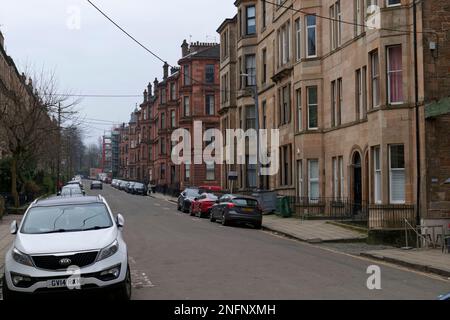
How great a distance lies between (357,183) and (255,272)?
16.1 m

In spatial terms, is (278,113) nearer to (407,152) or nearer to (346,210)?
(346,210)

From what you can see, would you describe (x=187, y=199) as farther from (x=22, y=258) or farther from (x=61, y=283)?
(x=61, y=283)

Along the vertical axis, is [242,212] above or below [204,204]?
below

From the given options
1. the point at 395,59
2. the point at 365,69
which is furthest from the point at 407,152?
the point at 365,69

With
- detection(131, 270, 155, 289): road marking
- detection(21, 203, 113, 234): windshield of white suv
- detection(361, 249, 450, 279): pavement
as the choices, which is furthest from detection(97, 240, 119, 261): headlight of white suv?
detection(361, 249, 450, 279): pavement

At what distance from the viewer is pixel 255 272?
43.8 ft

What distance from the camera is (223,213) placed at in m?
29.3

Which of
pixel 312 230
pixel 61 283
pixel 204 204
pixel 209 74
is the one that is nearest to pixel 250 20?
pixel 204 204

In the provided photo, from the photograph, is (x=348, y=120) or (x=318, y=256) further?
(x=348, y=120)

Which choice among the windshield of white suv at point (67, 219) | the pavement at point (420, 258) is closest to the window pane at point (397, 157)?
the pavement at point (420, 258)

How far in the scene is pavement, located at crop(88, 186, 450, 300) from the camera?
35.4ft

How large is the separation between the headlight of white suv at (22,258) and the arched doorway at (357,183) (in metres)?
20.4
